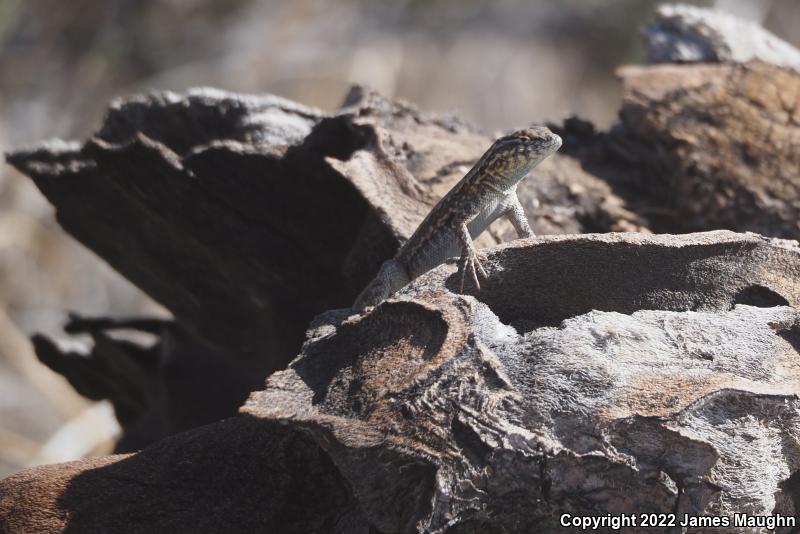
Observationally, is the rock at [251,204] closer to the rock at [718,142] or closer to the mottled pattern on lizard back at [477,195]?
the mottled pattern on lizard back at [477,195]

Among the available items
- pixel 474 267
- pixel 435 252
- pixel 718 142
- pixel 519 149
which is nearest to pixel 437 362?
pixel 474 267

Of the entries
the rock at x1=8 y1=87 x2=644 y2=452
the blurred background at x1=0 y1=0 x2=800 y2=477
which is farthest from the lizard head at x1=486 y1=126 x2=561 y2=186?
the blurred background at x1=0 y1=0 x2=800 y2=477

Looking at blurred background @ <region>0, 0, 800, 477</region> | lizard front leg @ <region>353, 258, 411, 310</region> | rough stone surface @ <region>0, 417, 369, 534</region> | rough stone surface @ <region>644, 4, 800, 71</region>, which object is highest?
blurred background @ <region>0, 0, 800, 477</region>

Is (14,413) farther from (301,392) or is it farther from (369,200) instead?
(301,392)

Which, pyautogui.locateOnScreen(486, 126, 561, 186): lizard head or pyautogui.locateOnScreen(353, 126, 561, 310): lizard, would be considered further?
pyautogui.locateOnScreen(486, 126, 561, 186): lizard head

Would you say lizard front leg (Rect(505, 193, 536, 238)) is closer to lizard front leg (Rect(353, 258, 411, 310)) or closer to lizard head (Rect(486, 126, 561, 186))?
lizard head (Rect(486, 126, 561, 186))

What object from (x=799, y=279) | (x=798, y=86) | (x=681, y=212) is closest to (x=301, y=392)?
(x=799, y=279)

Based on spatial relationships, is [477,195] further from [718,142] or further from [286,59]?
[286,59]
